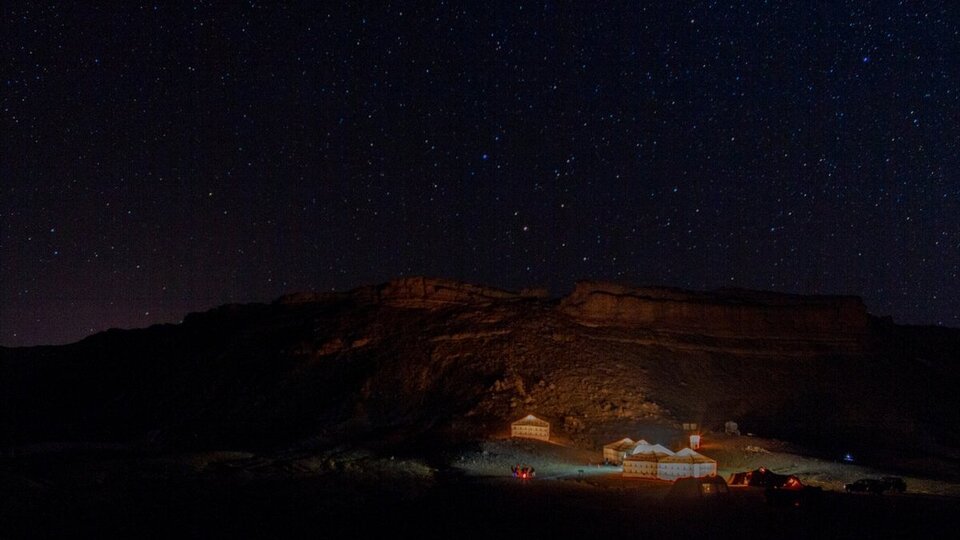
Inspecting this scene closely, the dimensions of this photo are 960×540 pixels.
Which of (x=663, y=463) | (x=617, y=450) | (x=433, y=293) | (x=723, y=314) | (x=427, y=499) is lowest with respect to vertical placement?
(x=427, y=499)

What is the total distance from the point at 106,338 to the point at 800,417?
193ft

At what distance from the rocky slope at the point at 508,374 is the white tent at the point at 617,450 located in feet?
9.52

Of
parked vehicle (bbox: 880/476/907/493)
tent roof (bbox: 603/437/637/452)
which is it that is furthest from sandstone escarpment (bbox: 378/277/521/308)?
parked vehicle (bbox: 880/476/907/493)

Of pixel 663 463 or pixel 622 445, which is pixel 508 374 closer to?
pixel 622 445

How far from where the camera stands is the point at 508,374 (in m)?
45.9

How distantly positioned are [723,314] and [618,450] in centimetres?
2438

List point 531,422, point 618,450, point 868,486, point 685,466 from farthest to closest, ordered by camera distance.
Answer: point 531,422
point 618,450
point 685,466
point 868,486

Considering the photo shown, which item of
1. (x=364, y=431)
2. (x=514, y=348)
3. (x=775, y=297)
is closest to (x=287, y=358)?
(x=364, y=431)

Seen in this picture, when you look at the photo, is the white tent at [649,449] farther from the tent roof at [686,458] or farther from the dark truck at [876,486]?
the dark truck at [876,486]

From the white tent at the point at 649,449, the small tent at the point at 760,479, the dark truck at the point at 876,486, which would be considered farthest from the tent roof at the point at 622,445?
the dark truck at the point at 876,486

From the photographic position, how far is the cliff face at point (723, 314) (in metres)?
55.3

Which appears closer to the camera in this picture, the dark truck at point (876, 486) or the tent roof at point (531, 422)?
the dark truck at point (876, 486)

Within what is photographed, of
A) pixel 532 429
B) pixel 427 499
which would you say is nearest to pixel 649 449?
pixel 532 429

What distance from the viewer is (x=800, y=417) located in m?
47.7
